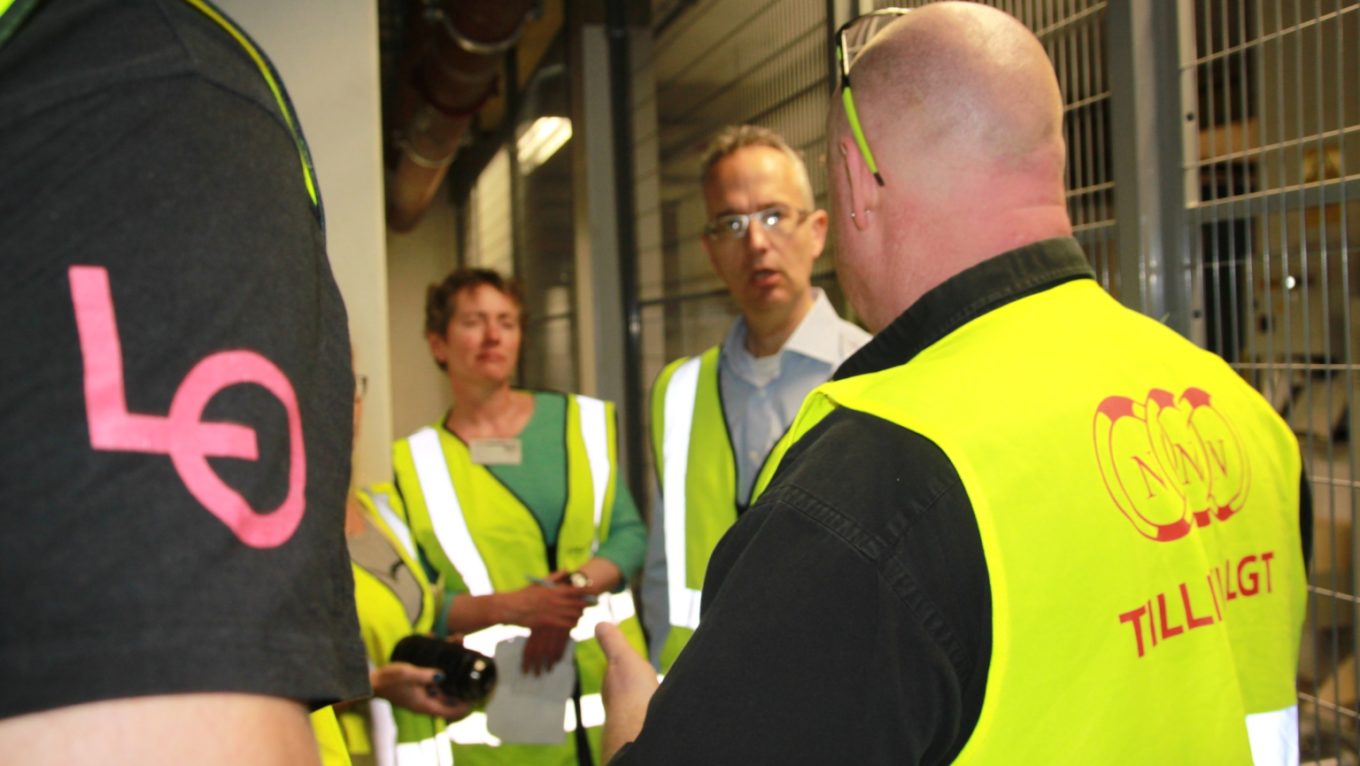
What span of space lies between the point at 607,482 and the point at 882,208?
6.33 ft

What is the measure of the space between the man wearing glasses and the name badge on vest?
50cm

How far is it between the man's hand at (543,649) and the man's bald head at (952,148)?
1.74m

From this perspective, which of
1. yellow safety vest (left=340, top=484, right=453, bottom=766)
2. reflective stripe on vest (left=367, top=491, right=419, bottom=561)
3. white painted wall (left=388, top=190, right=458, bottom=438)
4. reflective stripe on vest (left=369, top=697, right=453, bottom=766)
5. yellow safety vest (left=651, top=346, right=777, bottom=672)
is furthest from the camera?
white painted wall (left=388, top=190, right=458, bottom=438)

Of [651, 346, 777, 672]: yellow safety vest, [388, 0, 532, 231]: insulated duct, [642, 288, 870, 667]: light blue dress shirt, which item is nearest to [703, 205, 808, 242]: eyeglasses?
[642, 288, 870, 667]: light blue dress shirt

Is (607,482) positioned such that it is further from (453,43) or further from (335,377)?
(453,43)

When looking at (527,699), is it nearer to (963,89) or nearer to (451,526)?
(451,526)

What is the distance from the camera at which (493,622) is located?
8.50 feet

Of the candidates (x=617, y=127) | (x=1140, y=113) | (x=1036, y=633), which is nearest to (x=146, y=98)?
(x=1036, y=633)

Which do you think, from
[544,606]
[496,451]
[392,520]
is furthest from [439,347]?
[544,606]

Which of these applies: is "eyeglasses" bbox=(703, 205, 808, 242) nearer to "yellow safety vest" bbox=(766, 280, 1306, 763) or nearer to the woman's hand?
the woman's hand

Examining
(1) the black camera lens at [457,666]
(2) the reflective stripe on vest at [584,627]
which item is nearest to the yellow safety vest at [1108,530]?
(1) the black camera lens at [457,666]

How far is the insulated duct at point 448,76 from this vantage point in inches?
169

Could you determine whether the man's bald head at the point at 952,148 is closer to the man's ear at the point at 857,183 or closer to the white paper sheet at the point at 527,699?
the man's ear at the point at 857,183

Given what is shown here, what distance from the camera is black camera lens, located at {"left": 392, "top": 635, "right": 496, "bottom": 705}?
206 centimetres
